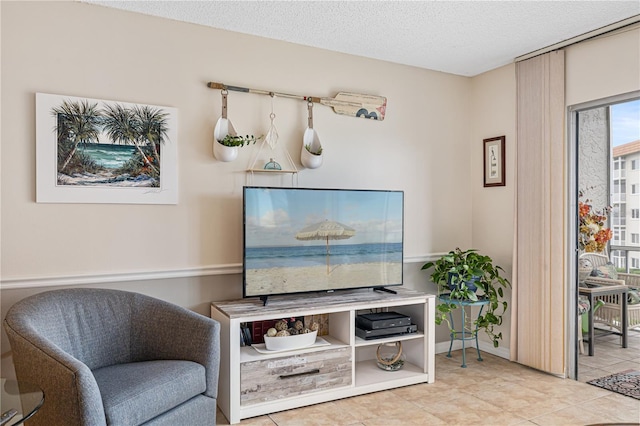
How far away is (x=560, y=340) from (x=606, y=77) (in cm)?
188

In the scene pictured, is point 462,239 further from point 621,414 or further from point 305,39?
point 305,39

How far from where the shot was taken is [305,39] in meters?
3.37

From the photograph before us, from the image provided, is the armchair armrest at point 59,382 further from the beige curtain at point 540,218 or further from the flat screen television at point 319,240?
the beige curtain at point 540,218

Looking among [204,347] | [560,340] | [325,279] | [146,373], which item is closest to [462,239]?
[560,340]

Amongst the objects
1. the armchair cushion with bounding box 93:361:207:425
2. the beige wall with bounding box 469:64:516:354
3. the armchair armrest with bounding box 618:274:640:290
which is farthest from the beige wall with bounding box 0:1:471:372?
the armchair armrest with bounding box 618:274:640:290

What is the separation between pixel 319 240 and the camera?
3203 mm

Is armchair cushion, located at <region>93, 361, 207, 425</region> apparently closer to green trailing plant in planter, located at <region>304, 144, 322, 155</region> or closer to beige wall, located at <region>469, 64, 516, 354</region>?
green trailing plant in planter, located at <region>304, 144, 322, 155</region>

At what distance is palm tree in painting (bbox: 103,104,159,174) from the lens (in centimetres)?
284

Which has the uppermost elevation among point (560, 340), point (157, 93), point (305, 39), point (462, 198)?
point (305, 39)

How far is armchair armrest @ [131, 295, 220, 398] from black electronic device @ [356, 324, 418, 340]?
47.0 inches

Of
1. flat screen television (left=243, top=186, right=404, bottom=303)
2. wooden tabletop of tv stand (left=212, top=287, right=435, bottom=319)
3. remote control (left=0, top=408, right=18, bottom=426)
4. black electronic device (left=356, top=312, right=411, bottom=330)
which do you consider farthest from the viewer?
black electronic device (left=356, top=312, right=411, bottom=330)

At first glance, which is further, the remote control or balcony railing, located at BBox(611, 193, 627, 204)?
balcony railing, located at BBox(611, 193, 627, 204)

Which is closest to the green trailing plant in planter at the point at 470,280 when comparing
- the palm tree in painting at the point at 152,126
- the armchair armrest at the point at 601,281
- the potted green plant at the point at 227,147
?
the armchair armrest at the point at 601,281

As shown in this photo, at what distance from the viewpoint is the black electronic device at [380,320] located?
10.7ft
